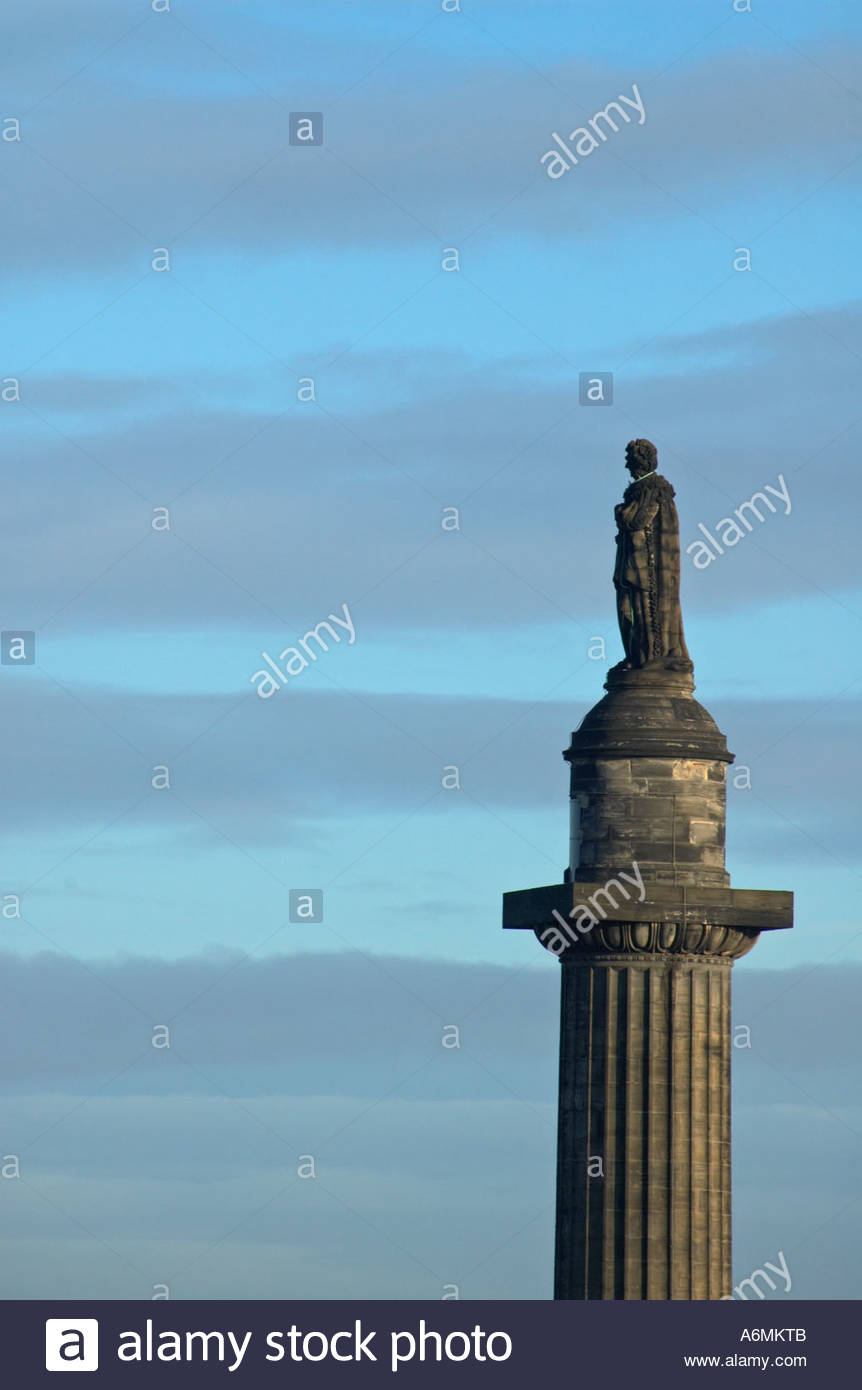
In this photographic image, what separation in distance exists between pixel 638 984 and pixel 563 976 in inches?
80.0

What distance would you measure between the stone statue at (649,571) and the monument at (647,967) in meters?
0.05

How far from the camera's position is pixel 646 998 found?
82.2 meters

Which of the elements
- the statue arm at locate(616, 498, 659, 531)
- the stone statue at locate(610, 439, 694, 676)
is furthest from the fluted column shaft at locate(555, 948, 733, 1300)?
the statue arm at locate(616, 498, 659, 531)

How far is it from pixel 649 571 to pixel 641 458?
268cm

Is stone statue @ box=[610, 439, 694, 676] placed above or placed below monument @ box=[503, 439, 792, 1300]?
above

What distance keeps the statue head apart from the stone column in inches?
206

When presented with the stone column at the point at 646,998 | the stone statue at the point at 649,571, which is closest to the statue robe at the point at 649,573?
the stone statue at the point at 649,571

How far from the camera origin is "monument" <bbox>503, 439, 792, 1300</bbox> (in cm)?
8131

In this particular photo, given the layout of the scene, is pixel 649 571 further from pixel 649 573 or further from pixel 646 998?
pixel 646 998

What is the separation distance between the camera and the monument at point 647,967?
8131 cm

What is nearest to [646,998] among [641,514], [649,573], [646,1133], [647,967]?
[647,967]
